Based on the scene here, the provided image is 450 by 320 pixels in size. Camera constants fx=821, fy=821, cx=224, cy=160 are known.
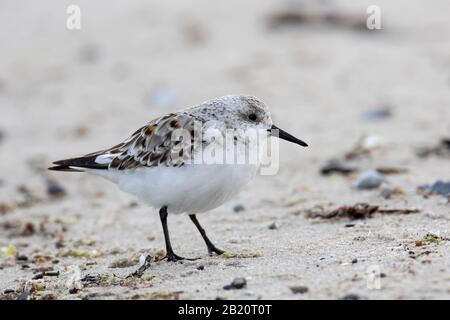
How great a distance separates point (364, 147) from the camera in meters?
7.94

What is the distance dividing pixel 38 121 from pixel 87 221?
10.7ft

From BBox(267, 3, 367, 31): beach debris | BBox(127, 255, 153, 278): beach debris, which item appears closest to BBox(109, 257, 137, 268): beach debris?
BBox(127, 255, 153, 278): beach debris

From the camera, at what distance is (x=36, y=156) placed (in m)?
8.98

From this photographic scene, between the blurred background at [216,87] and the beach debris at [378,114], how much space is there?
0.02m

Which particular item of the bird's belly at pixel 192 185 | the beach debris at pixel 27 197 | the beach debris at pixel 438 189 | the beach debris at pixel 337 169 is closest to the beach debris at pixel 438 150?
the beach debris at pixel 337 169

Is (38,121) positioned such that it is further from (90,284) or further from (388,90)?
(90,284)

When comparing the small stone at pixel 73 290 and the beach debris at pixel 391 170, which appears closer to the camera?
the small stone at pixel 73 290

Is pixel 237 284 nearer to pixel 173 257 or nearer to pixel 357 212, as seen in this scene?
pixel 173 257

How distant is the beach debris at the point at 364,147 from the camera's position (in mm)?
7832

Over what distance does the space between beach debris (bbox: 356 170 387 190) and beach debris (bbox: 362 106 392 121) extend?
7.04 ft

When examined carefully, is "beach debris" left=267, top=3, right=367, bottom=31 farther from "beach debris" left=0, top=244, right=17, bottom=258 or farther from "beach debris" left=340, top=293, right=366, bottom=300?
"beach debris" left=340, top=293, right=366, bottom=300

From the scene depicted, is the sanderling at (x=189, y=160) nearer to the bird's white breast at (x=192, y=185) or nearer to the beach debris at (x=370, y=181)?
the bird's white breast at (x=192, y=185)

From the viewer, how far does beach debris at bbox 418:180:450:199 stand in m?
6.30

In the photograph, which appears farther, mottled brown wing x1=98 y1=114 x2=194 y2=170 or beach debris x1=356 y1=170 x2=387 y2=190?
beach debris x1=356 y1=170 x2=387 y2=190
